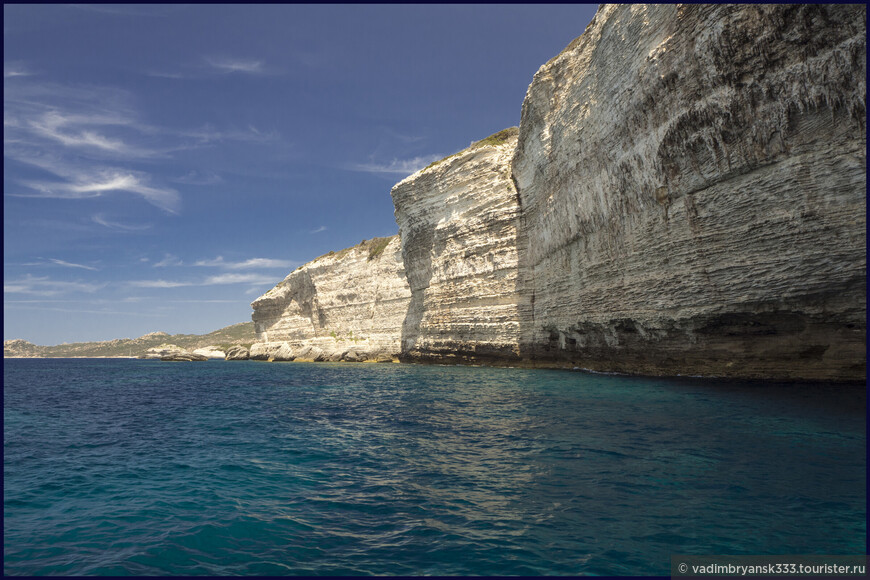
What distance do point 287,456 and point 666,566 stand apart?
789 cm

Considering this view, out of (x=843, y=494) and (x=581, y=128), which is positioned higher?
(x=581, y=128)

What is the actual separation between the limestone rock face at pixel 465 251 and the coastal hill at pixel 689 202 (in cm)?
27

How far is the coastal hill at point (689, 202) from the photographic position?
13.6 meters

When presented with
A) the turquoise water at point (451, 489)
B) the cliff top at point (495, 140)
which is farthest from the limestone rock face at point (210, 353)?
the turquoise water at point (451, 489)

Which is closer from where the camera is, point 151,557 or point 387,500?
point 151,557

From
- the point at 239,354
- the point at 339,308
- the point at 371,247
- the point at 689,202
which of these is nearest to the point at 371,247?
the point at 371,247

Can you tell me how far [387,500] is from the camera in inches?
276

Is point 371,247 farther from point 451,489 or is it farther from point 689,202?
point 451,489

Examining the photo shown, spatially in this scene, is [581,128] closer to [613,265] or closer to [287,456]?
[613,265]

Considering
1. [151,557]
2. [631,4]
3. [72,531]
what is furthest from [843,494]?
[631,4]

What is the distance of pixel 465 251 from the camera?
37.9 metres

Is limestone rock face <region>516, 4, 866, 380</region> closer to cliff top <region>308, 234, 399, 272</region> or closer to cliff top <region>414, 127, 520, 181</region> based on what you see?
cliff top <region>414, 127, 520, 181</region>

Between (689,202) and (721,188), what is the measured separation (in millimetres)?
1369

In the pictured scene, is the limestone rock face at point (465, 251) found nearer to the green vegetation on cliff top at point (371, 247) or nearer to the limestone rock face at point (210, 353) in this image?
the green vegetation on cliff top at point (371, 247)
